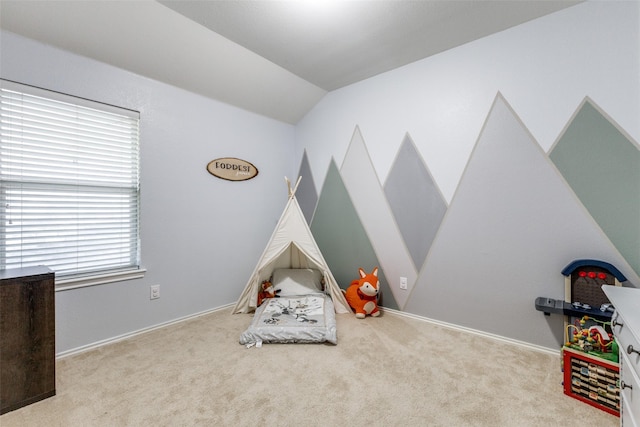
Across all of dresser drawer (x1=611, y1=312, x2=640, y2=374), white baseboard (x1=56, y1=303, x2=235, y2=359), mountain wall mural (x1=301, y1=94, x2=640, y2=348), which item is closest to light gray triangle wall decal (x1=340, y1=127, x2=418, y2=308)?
mountain wall mural (x1=301, y1=94, x2=640, y2=348)

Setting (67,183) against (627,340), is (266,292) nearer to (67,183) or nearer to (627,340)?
(67,183)

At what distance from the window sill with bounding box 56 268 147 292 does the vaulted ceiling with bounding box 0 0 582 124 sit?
62.2 inches

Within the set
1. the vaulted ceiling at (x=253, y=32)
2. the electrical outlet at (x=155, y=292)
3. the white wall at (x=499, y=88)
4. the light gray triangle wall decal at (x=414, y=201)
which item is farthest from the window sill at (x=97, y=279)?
the light gray triangle wall decal at (x=414, y=201)

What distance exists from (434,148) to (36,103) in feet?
9.60

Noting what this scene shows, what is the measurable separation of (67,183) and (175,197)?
742mm

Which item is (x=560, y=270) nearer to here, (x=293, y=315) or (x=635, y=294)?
(x=635, y=294)

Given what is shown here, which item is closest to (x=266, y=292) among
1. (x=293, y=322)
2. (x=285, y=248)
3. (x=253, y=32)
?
(x=285, y=248)

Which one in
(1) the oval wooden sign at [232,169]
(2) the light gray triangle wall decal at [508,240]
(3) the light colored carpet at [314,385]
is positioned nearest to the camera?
(3) the light colored carpet at [314,385]

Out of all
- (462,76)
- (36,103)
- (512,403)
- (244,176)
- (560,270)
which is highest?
(462,76)

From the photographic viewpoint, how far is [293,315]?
2.48 metres

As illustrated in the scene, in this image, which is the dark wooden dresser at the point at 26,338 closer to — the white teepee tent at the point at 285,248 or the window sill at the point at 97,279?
the window sill at the point at 97,279

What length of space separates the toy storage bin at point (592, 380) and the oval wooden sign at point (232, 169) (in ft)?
9.46

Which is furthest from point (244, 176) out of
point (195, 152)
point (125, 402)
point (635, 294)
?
point (635, 294)

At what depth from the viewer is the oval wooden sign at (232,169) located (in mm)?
2898
